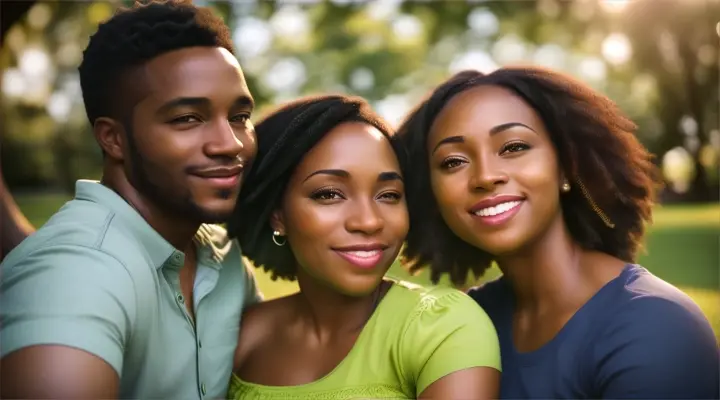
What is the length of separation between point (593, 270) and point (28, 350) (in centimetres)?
229

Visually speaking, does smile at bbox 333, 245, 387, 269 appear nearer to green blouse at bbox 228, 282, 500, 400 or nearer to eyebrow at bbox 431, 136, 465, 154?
green blouse at bbox 228, 282, 500, 400

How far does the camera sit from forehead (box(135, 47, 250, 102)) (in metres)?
2.98

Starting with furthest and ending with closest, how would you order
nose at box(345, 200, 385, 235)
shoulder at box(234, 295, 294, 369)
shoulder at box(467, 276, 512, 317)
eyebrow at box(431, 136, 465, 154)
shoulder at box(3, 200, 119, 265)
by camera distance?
shoulder at box(467, 276, 512, 317), shoulder at box(234, 295, 294, 369), eyebrow at box(431, 136, 465, 154), nose at box(345, 200, 385, 235), shoulder at box(3, 200, 119, 265)

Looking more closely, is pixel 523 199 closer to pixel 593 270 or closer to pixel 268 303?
pixel 593 270

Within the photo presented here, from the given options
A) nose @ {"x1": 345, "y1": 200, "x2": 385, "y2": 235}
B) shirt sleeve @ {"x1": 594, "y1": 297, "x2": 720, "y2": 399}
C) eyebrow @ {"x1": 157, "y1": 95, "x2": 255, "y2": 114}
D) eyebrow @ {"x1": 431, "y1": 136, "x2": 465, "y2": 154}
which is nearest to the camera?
shirt sleeve @ {"x1": 594, "y1": 297, "x2": 720, "y2": 399}

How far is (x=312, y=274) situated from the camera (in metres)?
3.36

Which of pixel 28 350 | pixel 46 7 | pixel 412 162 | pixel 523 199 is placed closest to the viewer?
pixel 28 350

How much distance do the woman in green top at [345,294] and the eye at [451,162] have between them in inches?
8.4

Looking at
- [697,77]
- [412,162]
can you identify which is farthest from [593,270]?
[697,77]

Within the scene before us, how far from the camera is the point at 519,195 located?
3316mm

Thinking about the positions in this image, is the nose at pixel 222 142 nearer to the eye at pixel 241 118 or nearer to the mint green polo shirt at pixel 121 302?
the eye at pixel 241 118

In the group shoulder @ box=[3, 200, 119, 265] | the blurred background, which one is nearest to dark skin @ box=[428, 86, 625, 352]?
shoulder @ box=[3, 200, 119, 265]

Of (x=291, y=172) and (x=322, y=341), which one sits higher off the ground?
(x=291, y=172)

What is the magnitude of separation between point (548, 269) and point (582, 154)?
0.57 meters
